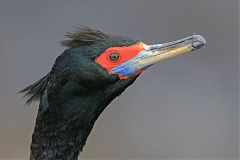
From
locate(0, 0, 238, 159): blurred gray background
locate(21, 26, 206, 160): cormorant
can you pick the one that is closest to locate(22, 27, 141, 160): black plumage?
locate(21, 26, 206, 160): cormorant

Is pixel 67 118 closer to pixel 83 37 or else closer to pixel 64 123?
pixel 64 123

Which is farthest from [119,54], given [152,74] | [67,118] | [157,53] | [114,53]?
[152,74]

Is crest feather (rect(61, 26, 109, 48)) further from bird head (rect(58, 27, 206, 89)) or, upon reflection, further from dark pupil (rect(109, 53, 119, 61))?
dark pupil (rect(109, 53, 119, 61))

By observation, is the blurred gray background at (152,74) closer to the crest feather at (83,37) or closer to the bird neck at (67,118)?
the bird neck at (67,118)

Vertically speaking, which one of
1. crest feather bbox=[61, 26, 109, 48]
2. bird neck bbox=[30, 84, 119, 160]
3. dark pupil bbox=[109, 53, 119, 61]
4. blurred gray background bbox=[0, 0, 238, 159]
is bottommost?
bird neck bbox=[30, 84, 119, 160]

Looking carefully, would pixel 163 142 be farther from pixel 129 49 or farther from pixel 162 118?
pixel 129 49

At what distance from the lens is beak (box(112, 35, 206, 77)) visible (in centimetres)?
441

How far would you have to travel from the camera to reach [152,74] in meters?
9.32

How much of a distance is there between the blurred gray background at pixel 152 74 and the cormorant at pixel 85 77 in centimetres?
417

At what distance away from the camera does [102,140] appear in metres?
8.77

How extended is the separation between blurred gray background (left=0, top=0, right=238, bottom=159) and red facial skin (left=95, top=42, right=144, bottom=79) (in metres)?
4.35

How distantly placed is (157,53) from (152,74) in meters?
4.88

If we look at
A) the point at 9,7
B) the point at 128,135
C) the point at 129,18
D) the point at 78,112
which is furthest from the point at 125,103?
the point at 78,112

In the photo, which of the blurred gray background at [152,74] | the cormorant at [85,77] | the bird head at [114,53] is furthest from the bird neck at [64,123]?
the blurred gray background at [152,74]
